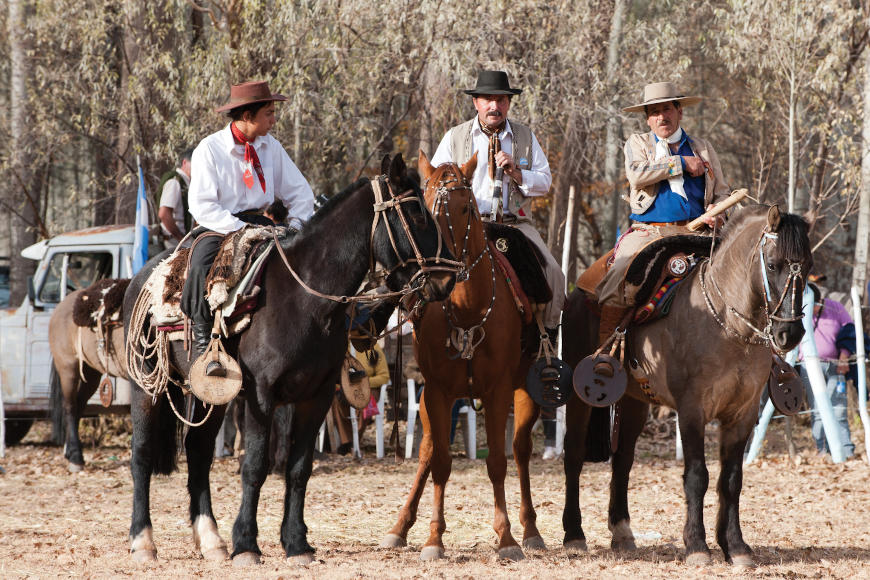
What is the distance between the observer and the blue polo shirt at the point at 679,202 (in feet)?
23.4

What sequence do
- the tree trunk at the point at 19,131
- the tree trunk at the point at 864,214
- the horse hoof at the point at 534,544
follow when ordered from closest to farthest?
the horse hoof at the point at 534,544
the tree trunk at the point at 864,214
the tree trunk at the point at 19,131

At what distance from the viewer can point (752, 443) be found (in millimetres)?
11930

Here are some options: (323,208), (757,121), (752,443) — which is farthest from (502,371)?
(757,121)

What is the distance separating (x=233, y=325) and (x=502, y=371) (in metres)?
1.72

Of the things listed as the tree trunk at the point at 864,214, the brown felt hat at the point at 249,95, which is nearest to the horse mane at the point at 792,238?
the brown felt hat at the point at 249,95

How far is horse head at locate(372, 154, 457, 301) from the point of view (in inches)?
224

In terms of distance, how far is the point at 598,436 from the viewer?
7.77 m

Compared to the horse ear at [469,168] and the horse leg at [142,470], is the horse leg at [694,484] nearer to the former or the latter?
the horse ear at [469,168]

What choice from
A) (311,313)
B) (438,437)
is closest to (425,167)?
(311,313)

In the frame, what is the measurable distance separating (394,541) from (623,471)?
5.42ft

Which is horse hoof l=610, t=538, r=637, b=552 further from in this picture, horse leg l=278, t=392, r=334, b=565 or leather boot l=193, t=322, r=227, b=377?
leather boot l=193, t=322, r=227, b=377

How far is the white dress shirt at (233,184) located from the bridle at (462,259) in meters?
0.93

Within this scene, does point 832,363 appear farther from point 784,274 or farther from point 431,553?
point 431,553

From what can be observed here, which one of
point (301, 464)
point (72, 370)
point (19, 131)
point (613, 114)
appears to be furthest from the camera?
point (19, 131)
